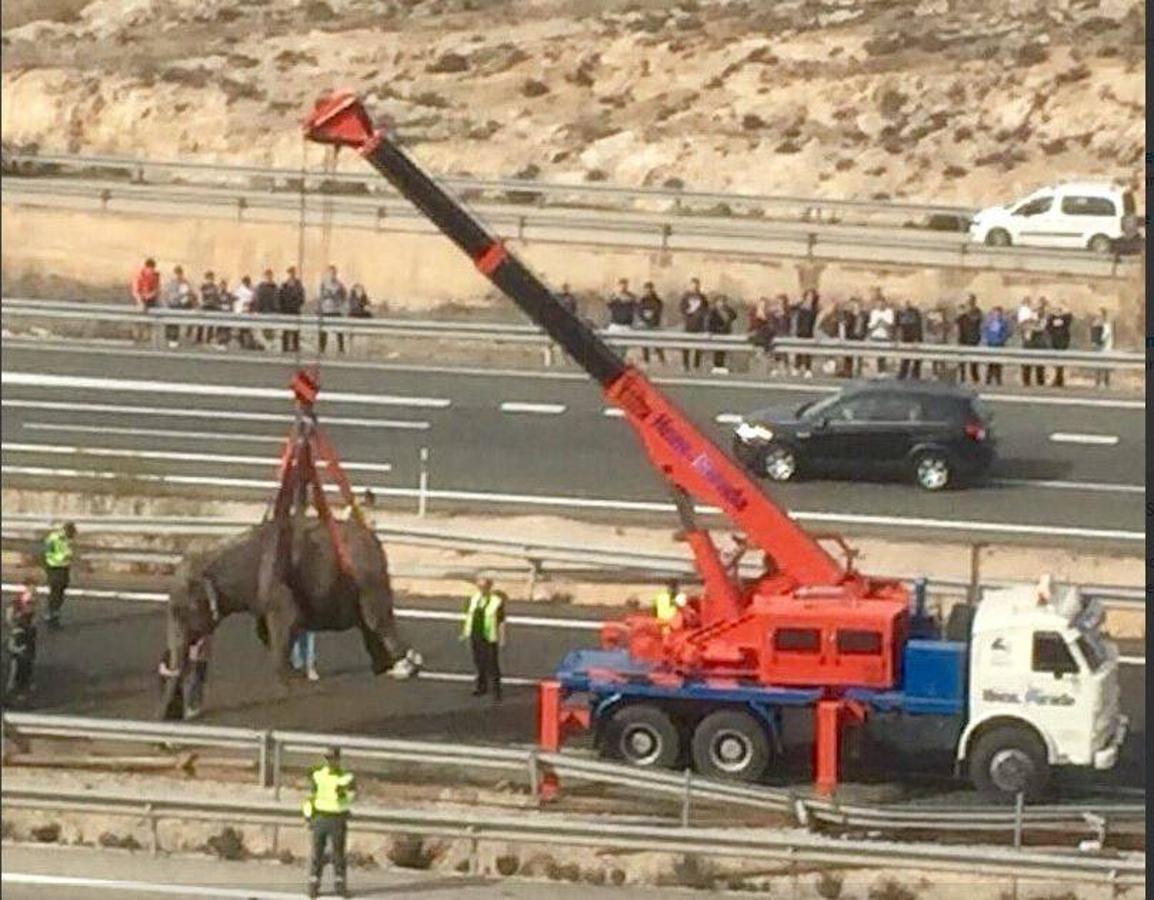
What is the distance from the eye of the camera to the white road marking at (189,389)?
20719mm

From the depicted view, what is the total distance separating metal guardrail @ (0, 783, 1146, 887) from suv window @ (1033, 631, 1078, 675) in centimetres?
105

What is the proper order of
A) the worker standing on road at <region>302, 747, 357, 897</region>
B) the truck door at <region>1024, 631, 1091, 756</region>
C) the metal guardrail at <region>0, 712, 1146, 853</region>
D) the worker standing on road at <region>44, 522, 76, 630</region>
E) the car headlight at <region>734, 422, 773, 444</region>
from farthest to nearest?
the car headlight at <region>734, 422, 773, 444</region> → the worker standing on road at <region>44, 522, 76, 630</region> → the truck door at <region>1024, 631, 1091, 756</region> → the metal guardrail at <region>0, 712, 1146, 853</region> → the worker standing on road at <region>302, 747, 357, 897</region>

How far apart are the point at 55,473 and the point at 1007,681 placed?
23.2ft

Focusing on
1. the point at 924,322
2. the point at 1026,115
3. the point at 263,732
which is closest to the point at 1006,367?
the point at 924,322

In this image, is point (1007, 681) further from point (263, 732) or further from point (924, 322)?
point (924, 322)

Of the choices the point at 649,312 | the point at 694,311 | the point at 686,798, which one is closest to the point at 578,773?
the point at 686,798

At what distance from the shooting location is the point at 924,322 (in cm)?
2098

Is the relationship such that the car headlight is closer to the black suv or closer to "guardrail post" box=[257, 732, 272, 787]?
the black suv

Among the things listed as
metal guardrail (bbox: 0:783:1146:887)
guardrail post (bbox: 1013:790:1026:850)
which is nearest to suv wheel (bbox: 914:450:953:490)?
guardrail post (bbox: 1013:790:1026:850)

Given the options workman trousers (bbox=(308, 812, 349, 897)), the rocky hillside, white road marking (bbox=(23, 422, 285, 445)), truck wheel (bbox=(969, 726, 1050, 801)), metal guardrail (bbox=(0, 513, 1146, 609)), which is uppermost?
the rocky hillside

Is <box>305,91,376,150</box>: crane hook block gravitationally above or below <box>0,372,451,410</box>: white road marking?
above

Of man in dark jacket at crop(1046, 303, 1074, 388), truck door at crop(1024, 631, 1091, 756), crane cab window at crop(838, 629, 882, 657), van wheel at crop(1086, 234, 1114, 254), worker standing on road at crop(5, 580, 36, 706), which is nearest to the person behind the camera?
truck door at crop(1024, 631, 1091, 756)

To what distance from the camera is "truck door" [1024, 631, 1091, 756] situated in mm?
15570

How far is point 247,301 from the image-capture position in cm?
2153
